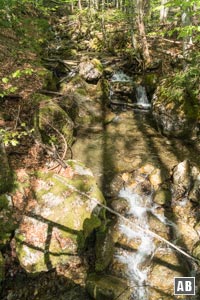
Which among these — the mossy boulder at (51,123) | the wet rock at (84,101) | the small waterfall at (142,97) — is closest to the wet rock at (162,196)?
the mossy boulder at (51,123)

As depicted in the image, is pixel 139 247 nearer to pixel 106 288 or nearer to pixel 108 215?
pixel 108 215

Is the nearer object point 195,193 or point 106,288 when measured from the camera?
point 106,288

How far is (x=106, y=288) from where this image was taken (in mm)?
5586

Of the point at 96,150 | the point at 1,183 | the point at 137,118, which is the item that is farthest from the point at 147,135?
the point at 1,183

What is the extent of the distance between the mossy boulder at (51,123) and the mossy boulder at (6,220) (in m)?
2.75

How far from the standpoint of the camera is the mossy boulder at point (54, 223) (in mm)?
5996

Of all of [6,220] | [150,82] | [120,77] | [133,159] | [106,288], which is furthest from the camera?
[120,77]

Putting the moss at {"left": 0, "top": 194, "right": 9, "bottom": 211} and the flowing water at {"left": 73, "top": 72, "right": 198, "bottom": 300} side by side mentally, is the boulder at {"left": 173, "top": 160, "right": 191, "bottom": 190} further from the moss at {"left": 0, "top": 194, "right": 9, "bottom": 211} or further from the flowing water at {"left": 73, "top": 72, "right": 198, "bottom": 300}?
the moss at {"left": 0, "top": 194, "right": 9, "bottom": 211}

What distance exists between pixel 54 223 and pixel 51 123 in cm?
413

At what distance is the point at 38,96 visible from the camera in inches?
392

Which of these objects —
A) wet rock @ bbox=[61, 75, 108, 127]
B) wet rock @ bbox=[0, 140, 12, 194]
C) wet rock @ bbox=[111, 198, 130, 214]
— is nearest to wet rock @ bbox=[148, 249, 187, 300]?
wet rock @ bbox=[111, 198, 130, 214]

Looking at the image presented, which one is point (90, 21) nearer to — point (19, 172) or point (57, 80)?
point (57, 80)

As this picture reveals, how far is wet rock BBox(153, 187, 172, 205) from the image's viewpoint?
26.0 ft

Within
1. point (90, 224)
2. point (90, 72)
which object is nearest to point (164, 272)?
point (90, 224)
